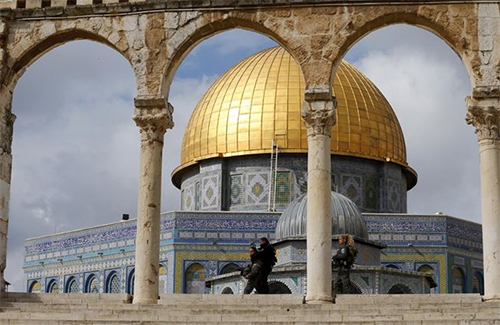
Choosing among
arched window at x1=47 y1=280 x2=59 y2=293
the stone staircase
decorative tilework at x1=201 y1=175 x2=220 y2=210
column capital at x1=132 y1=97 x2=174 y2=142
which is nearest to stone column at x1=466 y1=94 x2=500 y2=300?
the stone staircase

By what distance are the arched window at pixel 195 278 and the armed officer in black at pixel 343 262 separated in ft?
57.7

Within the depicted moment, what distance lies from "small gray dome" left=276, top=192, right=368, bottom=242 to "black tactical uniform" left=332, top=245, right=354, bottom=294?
10.6 metres

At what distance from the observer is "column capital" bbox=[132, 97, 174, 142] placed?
2220cm

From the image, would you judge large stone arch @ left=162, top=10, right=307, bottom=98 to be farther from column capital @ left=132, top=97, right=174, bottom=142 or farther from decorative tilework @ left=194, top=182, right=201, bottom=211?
decorative tilework @ left=194, top=182, right=201, bottom=211

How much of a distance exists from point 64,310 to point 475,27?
8.59 metres

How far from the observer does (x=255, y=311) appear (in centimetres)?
1969

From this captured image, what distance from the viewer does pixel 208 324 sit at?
1892 centimetres

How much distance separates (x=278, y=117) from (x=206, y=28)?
21420 mm

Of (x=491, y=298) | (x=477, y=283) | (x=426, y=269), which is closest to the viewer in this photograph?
(x=491, y=298)

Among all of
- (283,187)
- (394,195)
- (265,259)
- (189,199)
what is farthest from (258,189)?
(265,259)

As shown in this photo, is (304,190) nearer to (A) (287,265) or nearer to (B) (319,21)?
(A) (287,265)

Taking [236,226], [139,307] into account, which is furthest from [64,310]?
[236,226]

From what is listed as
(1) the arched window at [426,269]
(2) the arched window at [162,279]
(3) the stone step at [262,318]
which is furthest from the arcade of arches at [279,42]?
(1) the arched window at [426,269]

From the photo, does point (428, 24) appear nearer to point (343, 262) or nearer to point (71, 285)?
point (343, 262)
